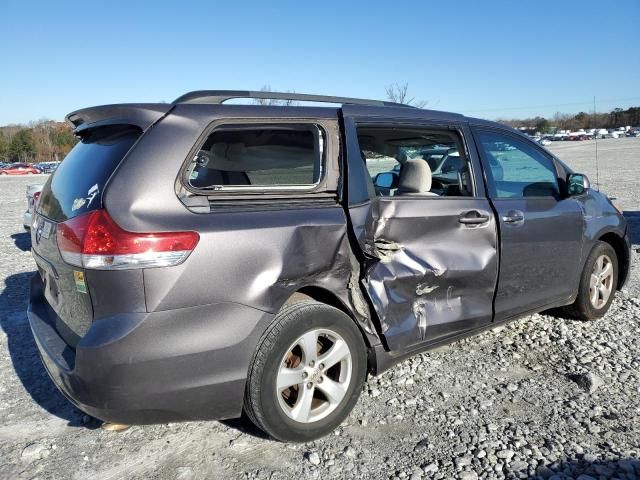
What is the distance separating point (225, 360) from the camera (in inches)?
94.7

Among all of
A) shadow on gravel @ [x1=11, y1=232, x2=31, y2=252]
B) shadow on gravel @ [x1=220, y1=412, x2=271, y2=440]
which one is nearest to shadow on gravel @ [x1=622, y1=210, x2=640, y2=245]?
shadow on gravel @ [x1=220, y1=412, x2=271, y2=440]

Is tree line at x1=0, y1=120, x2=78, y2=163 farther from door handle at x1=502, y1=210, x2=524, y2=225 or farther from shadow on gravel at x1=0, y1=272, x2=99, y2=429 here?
door handle at x1=502, y1=210, x2=524, y2=225

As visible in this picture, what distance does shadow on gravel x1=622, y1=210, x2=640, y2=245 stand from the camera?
745 cm

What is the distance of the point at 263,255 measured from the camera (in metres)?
2.48

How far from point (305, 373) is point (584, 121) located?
138 metres

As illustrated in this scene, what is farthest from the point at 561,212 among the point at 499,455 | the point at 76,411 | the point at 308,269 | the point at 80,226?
the point at 76,411

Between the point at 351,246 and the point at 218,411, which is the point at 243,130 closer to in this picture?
the point at 351,246

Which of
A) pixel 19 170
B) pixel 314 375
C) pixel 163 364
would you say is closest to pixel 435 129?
pixel 314 375

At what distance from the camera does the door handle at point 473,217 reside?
11.1 ft

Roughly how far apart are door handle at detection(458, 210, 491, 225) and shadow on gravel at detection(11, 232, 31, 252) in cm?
705

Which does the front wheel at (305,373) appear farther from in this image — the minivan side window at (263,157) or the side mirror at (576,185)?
the side mirror at (576,185)

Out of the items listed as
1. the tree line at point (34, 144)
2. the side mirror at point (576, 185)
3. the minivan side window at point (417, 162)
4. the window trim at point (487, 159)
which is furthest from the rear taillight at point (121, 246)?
the tree line at point (34, 144)

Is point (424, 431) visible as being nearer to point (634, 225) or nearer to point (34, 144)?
point (634, 225)

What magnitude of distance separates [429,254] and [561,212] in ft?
4.72
